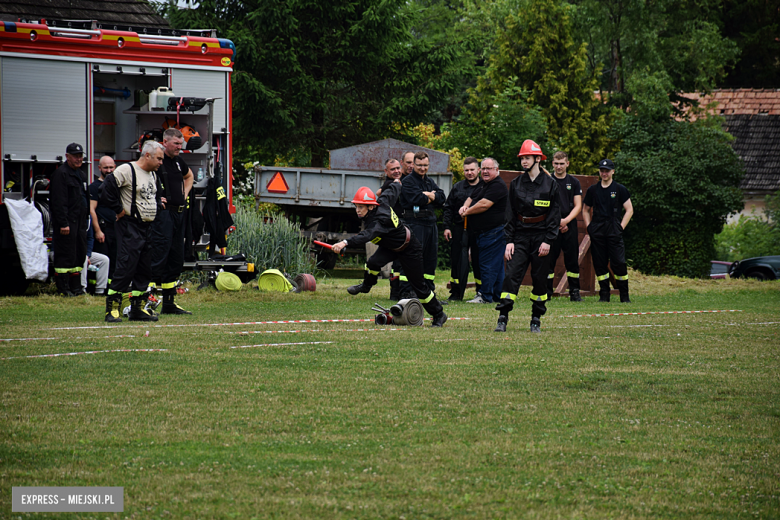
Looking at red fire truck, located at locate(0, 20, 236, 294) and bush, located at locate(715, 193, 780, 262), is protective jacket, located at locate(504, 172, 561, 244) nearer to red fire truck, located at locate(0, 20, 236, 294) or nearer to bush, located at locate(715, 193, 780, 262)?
red fire truck, located at locate(0, 20, 236, 294)

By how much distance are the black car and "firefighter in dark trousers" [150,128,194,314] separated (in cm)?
1677

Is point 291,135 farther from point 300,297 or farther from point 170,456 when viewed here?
point 170,456

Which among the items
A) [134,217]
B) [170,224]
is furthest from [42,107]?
[134,217]

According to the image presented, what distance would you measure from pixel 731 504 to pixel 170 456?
2714 mm

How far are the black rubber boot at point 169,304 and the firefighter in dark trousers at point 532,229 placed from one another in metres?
4.10

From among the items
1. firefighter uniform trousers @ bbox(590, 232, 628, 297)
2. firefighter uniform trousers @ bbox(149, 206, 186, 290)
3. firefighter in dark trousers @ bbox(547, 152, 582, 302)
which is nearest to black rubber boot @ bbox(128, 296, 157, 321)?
firefighter uniform trousers @ bbox(149, 206, 186, 290)

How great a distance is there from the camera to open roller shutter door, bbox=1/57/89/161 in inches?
536

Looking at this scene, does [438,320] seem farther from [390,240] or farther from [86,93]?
[86,93]

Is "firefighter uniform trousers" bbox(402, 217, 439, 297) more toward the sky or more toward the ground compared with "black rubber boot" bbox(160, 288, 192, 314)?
more toward the sky

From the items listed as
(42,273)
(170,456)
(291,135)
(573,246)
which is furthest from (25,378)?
(291,135)

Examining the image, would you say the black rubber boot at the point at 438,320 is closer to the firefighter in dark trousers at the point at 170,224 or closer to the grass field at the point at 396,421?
the grass field at the point at 396,421

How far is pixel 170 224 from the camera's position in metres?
10.6

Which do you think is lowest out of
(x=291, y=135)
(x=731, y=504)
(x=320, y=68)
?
(x=731, y=504)

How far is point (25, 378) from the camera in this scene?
6.59m
